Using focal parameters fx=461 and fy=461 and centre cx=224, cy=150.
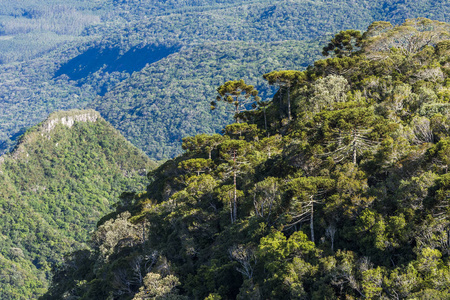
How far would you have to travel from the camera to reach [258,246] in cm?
3762

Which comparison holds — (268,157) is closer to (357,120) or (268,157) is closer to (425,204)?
(357,120)

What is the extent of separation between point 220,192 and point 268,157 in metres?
8.12

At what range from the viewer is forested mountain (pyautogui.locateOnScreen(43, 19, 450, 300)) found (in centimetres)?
3122

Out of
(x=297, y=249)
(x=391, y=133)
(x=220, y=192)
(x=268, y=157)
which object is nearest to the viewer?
(x=297, y=249)

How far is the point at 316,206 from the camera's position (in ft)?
128

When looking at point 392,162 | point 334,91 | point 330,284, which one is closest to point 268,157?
point 334,91

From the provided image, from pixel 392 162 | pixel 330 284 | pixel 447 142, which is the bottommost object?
pixel 330 284

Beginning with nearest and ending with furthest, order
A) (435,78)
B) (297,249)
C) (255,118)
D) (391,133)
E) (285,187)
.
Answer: (297,249)
(285,187)
(391,133)
(435,78)
(255,118)

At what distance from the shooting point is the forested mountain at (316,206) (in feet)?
102

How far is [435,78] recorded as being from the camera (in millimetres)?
60469

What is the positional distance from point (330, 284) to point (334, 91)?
35354 mm

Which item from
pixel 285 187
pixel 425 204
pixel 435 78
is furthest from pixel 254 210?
pixel 435 78

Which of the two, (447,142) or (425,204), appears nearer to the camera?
(425,204)

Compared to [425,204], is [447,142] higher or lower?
higher
